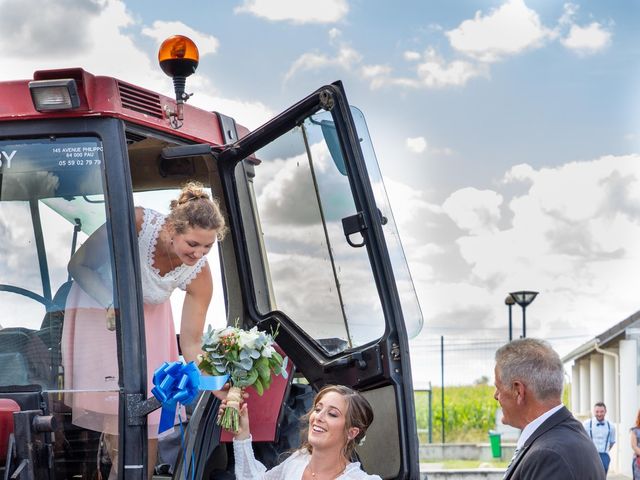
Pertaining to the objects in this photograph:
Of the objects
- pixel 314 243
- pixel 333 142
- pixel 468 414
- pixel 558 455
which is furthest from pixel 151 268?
pixel 468 414

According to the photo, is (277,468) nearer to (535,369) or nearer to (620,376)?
(535,369)

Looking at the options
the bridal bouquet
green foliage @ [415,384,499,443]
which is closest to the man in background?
the bridal bouquet

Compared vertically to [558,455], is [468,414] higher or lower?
lower

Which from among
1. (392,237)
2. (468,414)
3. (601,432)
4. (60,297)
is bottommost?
(468,414)

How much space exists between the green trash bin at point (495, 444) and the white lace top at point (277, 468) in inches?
647

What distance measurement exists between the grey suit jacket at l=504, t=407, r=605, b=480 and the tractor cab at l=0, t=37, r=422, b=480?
0.78m

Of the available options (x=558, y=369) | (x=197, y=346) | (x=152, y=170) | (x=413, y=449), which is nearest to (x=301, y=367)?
(x=197, y=346)

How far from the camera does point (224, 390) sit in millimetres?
4590

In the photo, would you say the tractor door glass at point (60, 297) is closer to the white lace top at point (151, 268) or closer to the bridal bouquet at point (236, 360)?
the white lace top at point (151, 268)

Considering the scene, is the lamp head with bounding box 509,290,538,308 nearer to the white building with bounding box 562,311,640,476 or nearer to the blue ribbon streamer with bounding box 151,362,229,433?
the white building with bounding box 562,311,640,476

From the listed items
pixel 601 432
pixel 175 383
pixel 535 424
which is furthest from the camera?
pixel 601 432

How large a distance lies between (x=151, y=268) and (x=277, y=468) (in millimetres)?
980

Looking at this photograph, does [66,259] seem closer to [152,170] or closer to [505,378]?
[152,170]

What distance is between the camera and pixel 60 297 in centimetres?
446
